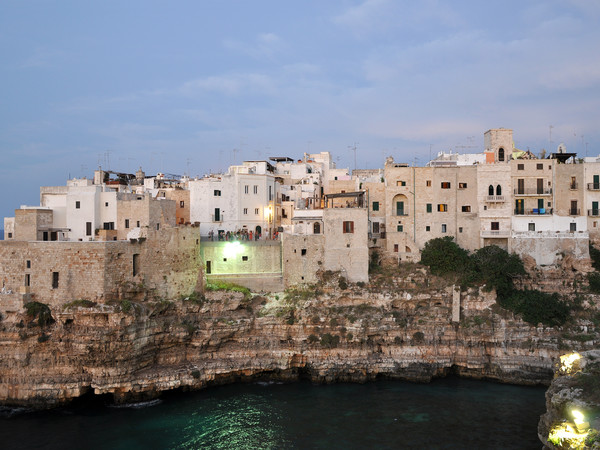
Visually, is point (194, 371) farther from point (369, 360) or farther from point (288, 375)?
point (369, 360)

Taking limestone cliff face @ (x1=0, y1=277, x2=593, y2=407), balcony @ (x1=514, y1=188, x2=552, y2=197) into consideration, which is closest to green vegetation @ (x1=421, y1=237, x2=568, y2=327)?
Answer: limestone cliff face @ (x1=0, y1=277, x2=593, y2=407)

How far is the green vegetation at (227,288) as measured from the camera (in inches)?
1266

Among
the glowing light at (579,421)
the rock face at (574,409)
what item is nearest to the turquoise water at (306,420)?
the rock face at (574,409)

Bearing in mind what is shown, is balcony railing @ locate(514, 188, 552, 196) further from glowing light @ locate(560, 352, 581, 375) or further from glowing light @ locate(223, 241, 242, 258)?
glowing light @ locate(223, 241, 242, 258)

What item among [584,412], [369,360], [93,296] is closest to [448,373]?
[369,360]

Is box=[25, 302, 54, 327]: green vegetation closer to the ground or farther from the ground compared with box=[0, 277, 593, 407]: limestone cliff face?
farther from the ground

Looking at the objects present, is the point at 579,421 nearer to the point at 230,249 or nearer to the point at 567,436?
the point at 567,436

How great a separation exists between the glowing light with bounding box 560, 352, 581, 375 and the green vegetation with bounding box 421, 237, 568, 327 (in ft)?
26.1

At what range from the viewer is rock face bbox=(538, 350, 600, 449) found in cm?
1587

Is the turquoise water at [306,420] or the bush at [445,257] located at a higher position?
the bush at [445,257]

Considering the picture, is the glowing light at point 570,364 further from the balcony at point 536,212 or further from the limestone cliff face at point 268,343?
the balcony at point 536,212

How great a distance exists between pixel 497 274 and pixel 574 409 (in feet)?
51.5

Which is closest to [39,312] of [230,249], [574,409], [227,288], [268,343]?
[227,288]

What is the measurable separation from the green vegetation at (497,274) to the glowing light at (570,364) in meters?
7.97
